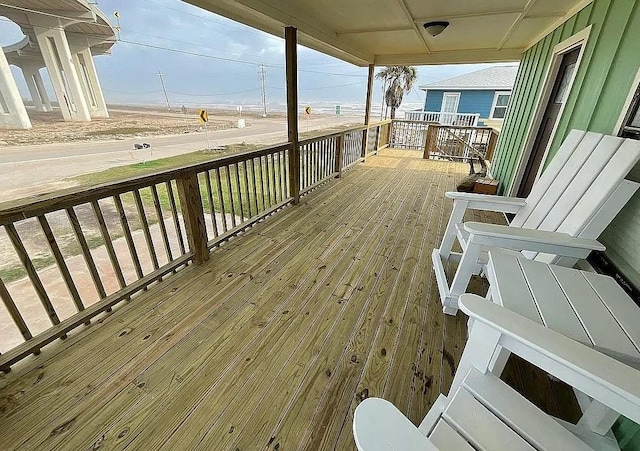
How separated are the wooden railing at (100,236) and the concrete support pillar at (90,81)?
423 millimetres

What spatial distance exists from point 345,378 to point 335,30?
4.60 m

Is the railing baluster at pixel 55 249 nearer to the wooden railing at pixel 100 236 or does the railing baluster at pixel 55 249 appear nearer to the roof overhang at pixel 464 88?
the wooden railing at pixel 100 236

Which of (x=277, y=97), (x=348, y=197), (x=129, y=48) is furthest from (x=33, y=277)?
(x=348, y=197)

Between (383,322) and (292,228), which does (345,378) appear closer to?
(383,322)

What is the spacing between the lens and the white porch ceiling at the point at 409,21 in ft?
9.04

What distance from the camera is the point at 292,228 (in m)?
3.14

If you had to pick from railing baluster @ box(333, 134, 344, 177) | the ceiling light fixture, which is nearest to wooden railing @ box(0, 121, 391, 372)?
railing baluster @ box(333, 134, 344, 177)

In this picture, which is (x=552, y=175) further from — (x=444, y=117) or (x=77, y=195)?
(x=444, y=117)

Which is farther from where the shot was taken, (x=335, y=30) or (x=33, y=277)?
(x=335, y=30)

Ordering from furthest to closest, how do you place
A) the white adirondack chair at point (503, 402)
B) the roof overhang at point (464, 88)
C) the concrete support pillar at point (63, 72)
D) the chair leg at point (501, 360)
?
1. the roof overhang at point (464, 88)
2. the concrete support pillar at point (63, 72)
3. the chair leg at point (501, 360)
4. the white adirondack chair at point (503, 402)

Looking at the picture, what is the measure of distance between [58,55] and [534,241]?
8.55 ft

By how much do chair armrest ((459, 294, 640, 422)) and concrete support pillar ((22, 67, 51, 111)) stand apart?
2.00m

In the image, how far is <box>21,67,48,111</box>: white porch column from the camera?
121 cm

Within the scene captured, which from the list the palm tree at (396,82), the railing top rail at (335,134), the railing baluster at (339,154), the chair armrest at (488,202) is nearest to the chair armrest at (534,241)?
the chair armrest at (488,202)
